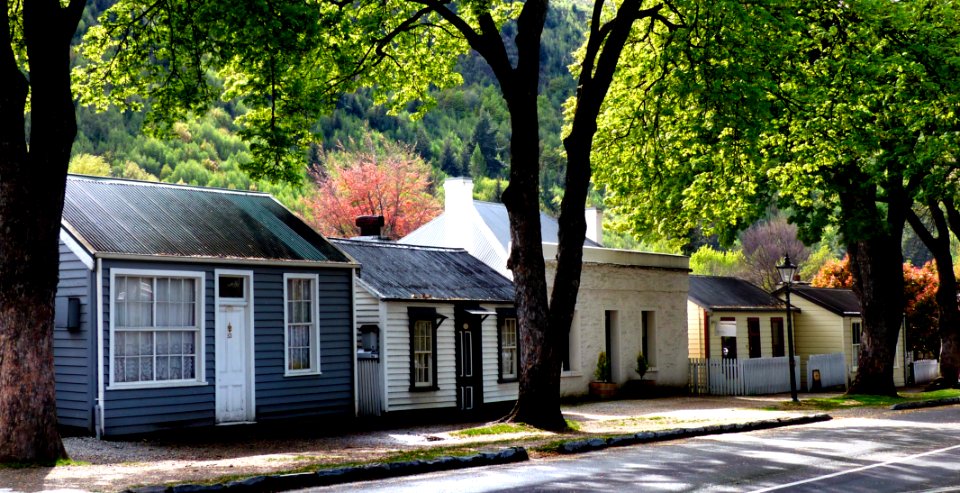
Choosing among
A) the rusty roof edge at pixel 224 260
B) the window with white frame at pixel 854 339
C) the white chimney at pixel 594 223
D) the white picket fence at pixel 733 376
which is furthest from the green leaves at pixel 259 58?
the window with white frame at pixel 854 339

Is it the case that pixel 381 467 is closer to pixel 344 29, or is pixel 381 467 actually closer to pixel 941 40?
pixel 344 29

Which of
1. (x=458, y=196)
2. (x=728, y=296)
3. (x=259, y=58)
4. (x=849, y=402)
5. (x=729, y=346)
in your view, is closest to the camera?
(x=259, y=58)

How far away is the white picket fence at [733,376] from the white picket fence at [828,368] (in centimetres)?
177

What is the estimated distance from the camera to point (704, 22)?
21.6 meters

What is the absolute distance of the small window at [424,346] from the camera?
2534 cm

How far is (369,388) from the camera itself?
24.4 metres

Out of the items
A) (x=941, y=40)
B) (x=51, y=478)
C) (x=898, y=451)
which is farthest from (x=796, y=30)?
(x=51, y=478)

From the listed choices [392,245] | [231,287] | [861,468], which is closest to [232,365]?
[231,287]

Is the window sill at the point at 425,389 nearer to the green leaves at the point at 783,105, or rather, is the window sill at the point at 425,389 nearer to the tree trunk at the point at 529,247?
the tree trunk at the point at 529,247

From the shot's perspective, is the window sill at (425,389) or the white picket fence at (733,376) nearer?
the window sill at (425,389)

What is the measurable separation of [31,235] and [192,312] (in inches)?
243

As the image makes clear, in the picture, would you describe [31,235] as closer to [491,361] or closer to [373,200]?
[491,361]

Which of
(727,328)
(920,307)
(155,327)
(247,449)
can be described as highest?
(920,307)

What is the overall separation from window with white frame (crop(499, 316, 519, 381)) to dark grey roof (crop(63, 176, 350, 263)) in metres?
6.08
